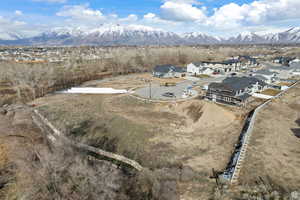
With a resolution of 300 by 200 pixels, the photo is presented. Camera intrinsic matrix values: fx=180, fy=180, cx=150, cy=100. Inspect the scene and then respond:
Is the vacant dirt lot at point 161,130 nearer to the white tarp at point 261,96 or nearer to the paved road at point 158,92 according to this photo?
the paved road at point 158,92

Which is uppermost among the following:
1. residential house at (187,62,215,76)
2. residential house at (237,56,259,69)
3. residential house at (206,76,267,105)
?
residential house at (237,56,259,69)

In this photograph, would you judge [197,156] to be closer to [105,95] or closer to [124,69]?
[105,95]

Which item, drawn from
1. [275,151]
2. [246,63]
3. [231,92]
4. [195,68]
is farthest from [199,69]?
[275,151]

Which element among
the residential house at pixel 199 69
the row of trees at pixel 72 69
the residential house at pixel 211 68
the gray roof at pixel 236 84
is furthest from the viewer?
the residential house at pixel 211 68

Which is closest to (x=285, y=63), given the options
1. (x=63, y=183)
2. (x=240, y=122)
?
(x=240, y=122)

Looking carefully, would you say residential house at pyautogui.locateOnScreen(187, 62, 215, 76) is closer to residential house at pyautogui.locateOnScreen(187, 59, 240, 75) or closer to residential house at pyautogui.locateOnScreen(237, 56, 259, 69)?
residential house at pyautogui.locateOnScreen(187, 59, 240, 75)

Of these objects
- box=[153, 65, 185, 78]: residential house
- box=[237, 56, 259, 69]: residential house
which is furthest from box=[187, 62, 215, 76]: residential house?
box=[237, 56, 259, 69]: residential house

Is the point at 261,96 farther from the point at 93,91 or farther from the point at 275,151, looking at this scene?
the point at 93,91

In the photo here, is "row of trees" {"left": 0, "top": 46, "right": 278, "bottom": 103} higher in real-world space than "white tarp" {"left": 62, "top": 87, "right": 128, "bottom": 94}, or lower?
higher

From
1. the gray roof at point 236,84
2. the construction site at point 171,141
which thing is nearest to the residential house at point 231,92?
the gray roof at point 236,84
